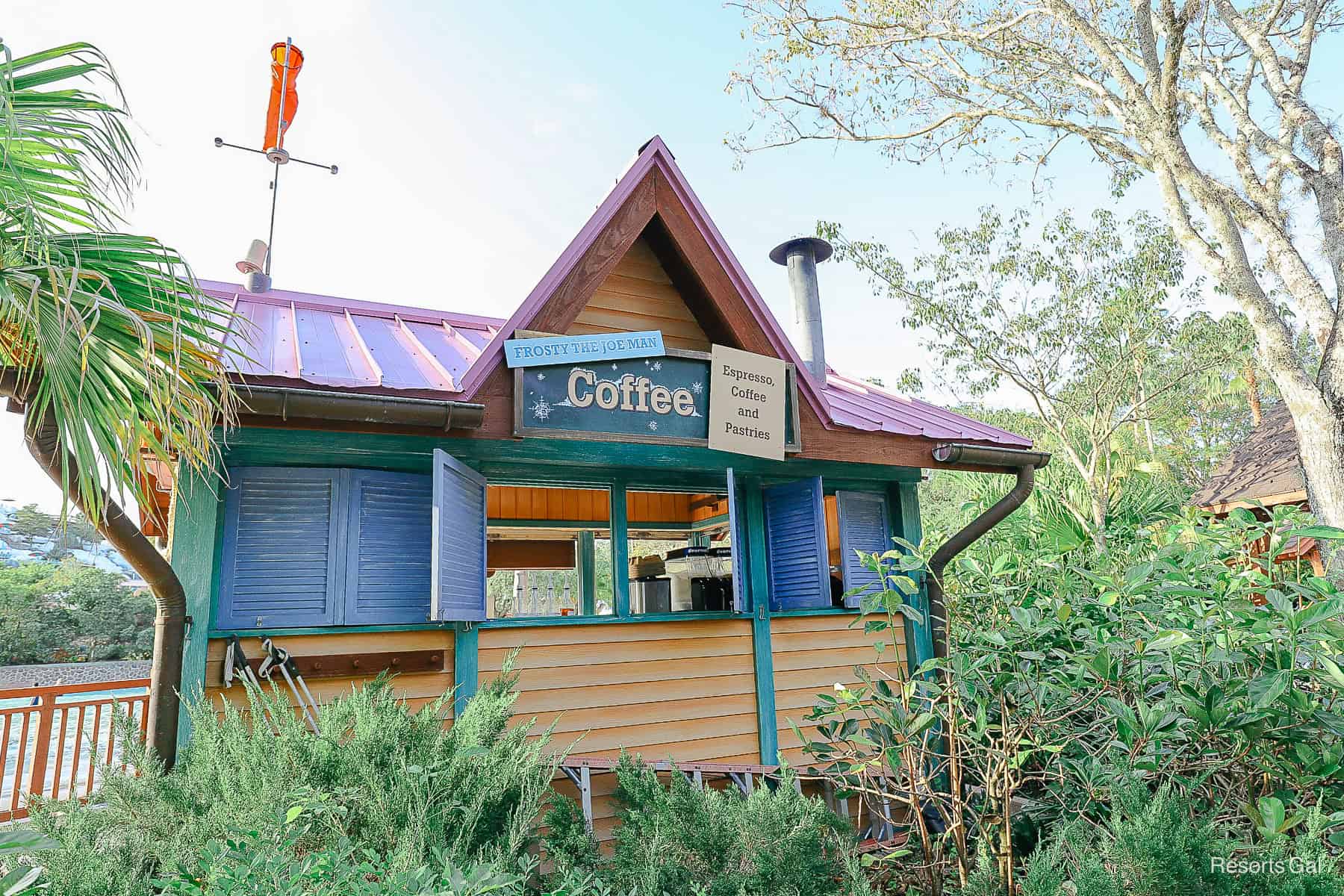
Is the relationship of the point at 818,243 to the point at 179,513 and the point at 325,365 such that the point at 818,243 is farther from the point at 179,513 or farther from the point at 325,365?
the point at 179,513

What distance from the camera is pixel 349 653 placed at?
4.81 meters

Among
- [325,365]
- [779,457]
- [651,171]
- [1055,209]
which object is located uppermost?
[1055,209]

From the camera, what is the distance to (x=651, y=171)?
5660 millimetres

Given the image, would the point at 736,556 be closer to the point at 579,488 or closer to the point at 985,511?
the point at 579,488

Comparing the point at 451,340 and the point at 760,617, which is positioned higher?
the point at 451,340

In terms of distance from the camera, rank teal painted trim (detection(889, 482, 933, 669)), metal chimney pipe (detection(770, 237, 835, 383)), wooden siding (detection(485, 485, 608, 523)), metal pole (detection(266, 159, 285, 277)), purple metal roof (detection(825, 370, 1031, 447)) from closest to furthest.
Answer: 1. purple metal roof (detection(825, 370, 1031, 447))
2. teal painted trim (detection(889, 482, 933, 669))
3. wooden siding (detection(485, 485, 608, 523))
4. metal chimney pipe (detection(770, 237, 835, 383))
5. metal pole (detection(266, 159, 285, 277))

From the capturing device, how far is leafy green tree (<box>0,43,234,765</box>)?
281cm

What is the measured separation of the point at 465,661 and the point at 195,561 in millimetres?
1688

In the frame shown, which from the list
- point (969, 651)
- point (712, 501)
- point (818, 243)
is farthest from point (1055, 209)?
point (969, 651)

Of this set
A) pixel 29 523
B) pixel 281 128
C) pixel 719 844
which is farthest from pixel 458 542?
pixel 29 523

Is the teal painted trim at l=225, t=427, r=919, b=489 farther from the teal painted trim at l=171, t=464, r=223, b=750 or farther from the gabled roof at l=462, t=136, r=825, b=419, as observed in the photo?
the gabled roof at l=462, t=136, r=825, b=419

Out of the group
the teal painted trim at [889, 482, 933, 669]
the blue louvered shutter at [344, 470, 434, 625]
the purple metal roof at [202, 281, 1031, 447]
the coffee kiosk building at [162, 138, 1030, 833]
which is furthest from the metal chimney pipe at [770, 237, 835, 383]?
the blue louvered shutter at [344, 470, 434, 625]

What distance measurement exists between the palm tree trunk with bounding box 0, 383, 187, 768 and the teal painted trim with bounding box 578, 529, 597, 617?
2676 mm

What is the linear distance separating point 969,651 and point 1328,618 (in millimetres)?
1487
